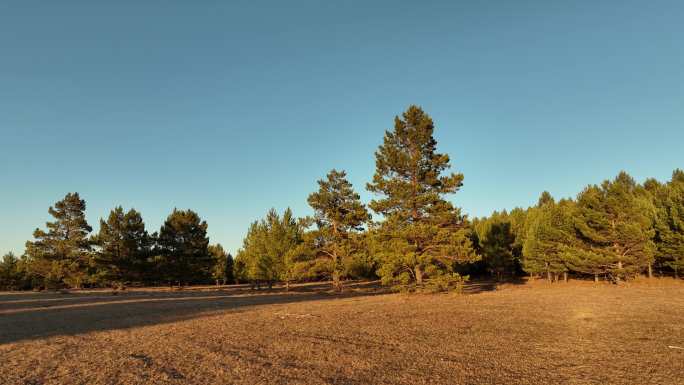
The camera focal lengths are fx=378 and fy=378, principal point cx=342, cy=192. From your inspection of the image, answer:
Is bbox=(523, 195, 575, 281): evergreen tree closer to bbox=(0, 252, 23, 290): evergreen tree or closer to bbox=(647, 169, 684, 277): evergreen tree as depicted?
bbox=(647, 169, 684, 277): evergreen tree

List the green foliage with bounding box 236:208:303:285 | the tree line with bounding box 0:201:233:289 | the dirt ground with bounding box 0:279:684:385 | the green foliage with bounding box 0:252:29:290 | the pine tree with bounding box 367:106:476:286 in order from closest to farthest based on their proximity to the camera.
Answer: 1. the dirt ground with bounding box 0:279:684:385
2. the pine tree with bounding box 367:106:476:286
3. the green foliage with bounding box 236:208:303:285
4. the tree line with bounding box 0:201:233:289
5. the green foliage with bounding box 0:252:29:290

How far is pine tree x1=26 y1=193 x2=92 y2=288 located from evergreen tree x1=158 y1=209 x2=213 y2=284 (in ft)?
32.2

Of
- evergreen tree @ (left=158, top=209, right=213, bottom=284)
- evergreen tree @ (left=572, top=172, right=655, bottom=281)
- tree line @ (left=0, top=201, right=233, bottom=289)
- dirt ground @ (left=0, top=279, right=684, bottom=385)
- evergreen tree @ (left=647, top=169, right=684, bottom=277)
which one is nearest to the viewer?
dirt ground @ (left=0, top=279, right=684, bottom=385)

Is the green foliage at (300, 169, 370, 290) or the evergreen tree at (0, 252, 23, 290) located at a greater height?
the green foliage at (300, 169, 370, 290)

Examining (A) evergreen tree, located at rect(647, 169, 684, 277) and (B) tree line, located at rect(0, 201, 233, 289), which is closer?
(A) evergreen tree, located at rect(647, 169, 684, 277)

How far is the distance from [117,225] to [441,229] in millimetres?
48702

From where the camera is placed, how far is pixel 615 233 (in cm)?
4088

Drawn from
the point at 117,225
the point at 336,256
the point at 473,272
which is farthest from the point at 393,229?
the point at 473,272

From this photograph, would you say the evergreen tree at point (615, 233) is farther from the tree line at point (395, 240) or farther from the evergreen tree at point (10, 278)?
the evergreen tree at point (10, 278)

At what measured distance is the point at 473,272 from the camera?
270 feet

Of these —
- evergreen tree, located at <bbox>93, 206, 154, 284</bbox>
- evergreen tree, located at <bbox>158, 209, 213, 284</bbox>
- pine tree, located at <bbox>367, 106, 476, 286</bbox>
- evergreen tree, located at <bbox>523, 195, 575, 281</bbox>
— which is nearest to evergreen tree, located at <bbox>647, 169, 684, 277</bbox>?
evergreen tree, located at <bbox>523, 195, 575, 281</bbox>

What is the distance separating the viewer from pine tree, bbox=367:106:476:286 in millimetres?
30391

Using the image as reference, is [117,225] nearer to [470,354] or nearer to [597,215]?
[470,354]

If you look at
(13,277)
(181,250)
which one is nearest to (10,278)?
(13,277)
